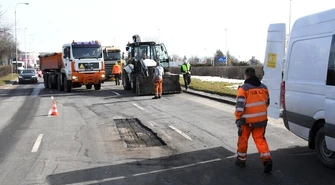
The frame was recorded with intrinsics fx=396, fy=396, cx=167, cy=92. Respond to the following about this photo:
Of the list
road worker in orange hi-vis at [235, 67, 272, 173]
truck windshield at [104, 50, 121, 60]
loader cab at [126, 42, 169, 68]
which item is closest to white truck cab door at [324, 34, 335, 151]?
road worker in orange hi-vis at [235, 67, 272, 173]

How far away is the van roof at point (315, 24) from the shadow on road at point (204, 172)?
2251 millimetres

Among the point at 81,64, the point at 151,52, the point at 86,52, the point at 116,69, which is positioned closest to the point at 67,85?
the point at 81,64

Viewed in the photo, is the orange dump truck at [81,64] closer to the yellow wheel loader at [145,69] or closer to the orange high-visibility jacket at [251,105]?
the yellow wheel loader at [145,69]

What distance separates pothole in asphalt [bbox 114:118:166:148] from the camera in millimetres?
8844

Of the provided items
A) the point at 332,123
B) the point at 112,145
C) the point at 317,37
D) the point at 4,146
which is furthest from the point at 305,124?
the point at 4,146

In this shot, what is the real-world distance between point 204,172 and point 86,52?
63.2 feet

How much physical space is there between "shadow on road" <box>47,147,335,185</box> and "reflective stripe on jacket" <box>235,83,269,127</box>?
816mm

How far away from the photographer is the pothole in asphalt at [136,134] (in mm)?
8844

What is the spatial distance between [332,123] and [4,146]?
672 cm

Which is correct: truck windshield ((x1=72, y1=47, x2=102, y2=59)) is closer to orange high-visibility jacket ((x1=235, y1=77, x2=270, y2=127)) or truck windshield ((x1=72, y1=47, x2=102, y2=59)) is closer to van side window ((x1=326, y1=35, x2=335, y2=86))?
orange high-visibility jacket ((x1=235, y1=77, x2=270, y2=127))

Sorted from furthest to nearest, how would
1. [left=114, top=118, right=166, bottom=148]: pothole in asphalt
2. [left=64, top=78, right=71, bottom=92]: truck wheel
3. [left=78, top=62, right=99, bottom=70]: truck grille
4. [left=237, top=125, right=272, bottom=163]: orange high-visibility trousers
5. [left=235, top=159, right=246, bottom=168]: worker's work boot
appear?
1. [left=64, top=78, right=71, bottom=92]: truck wheel
2. [left=78, top=62, right=99, bottom=70]: truck grille
3. [left=114, top=118, right=166, bottom=148]: pothole in asphalt
4. [left=235, top=159, right=246, bottom=168]: worker's work boot
5. [left=237, top=125, right=272, bottom=163]: orange high-visibility trousers

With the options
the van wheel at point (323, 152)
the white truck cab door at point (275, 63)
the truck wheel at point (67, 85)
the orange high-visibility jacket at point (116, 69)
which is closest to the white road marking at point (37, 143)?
the white truck cab door at point (275, 63)

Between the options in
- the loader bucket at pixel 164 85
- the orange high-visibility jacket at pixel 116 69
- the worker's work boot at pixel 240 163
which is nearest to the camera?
the worker's work boot at pixel 240 163

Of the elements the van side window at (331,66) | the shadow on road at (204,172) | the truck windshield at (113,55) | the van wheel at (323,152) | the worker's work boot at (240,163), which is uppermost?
the truck windshield at (113,55)
